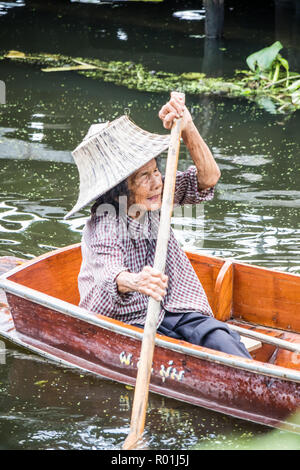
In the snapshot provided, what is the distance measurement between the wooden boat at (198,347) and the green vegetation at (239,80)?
4.65 meters

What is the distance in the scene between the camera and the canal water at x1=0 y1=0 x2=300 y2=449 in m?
3.92

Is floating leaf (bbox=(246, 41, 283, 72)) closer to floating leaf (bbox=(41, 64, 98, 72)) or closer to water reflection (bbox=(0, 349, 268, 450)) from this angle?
floating leaf (bbox=(41, 64, 98, 72))

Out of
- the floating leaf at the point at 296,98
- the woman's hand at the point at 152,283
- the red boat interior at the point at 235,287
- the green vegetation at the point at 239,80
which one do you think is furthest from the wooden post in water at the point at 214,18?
the woman's hand at the point at 152,283

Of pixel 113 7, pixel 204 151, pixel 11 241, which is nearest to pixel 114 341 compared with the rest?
pixel 204 151

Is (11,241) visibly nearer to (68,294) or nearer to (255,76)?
(68,294)

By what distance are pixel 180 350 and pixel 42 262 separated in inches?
47.4

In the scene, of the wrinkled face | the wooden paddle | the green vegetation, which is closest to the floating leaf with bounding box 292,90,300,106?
the green vegetation

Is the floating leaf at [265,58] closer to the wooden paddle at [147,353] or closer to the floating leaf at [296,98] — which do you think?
the floating leaf at [296,98]

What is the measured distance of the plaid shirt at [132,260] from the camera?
148 inches

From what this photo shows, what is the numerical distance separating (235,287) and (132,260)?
0.94 metres

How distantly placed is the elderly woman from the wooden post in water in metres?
7.41

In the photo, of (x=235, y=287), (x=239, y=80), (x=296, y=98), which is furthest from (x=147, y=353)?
(x=239, y=80)

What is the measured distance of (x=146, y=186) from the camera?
375cm

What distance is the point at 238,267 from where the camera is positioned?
178 inches
